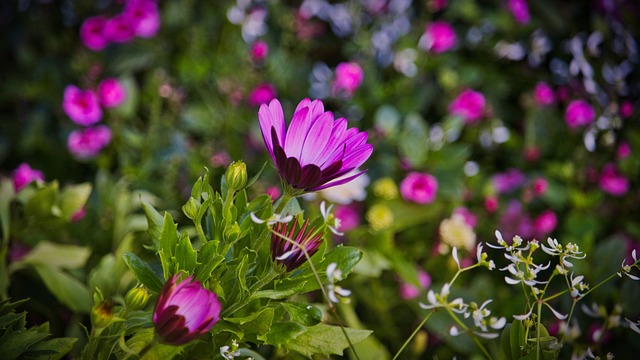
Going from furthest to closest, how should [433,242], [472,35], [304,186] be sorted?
[472,35] → [433,242] → [304,186]

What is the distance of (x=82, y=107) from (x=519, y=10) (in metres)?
1.07

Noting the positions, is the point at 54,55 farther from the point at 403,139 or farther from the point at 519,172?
the point at 519,172

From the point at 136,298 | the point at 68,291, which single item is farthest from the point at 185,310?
the point at 68,291

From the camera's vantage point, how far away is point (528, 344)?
486mm

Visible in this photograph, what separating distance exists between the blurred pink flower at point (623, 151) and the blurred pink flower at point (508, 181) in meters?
0.21

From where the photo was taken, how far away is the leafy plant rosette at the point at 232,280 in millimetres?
442

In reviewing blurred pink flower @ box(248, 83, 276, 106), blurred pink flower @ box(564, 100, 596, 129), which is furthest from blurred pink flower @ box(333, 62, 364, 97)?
blurred pink flower @ box(564, 100, 596, 129)

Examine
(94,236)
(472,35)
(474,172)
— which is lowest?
(474,172)

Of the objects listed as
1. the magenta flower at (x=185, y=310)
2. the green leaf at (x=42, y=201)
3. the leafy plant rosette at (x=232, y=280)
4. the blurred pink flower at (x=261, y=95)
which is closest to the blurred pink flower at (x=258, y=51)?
Answer: the blurred pink flower at (x=261, y=95)

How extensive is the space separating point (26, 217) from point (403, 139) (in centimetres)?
75

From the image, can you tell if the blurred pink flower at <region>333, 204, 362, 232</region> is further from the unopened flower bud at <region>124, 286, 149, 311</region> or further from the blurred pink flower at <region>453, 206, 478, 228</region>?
the unopened flower bud at <region>124, 286, 149, 311</region>

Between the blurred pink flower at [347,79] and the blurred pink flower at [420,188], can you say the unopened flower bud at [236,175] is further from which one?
the blurred pink flower at [347,79]

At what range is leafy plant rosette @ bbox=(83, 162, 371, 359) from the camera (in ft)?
1.45

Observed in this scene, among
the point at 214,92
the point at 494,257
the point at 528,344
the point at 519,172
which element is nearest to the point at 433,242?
the point at 494,257
